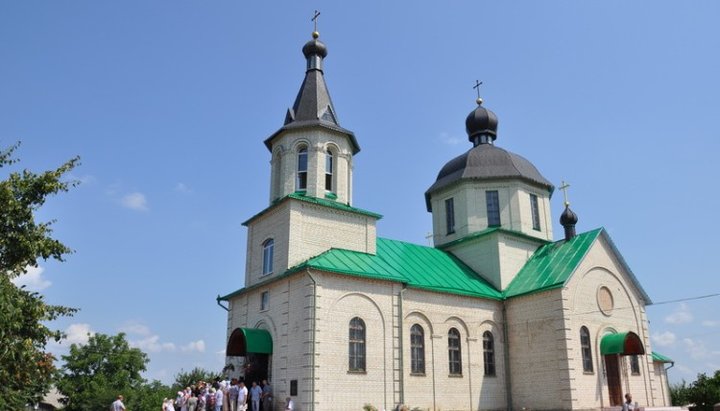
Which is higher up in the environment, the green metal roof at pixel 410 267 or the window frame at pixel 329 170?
the window frame at pixel 329 170

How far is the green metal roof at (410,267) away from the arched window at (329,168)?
8.93 ft

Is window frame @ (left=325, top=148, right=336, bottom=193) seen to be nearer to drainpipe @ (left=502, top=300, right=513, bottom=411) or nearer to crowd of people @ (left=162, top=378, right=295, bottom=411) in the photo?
crowd of people @ (left=162, top=378, right=295, bottom=411)

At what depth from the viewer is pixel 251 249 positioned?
22.6 meters

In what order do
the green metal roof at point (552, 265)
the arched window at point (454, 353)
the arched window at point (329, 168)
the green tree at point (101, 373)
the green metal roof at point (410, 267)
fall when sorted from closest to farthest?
1. the green metal roof at point (410, 267)
2. the arched window at point (454, 353)
3. the arched window at point (329, 168)
4. the green metal roof at point (552, 265)
5. the green tree at point (101, 373)

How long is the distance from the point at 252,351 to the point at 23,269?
285 inches

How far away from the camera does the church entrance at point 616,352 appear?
2242cm

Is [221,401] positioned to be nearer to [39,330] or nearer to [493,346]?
[39,330]

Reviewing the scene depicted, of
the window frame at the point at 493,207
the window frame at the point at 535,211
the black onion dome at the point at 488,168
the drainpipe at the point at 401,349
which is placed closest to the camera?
the drainpipe at the point at 401,349

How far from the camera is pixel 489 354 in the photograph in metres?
23.1

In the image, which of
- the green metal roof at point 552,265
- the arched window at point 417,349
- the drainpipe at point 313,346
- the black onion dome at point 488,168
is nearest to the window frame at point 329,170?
the drainpipe at point 313,346

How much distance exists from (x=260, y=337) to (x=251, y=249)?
4197 mm

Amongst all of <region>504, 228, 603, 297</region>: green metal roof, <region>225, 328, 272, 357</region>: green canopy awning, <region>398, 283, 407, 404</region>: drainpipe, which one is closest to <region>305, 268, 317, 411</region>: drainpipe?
<region>225, 328, 272, 357</region>: green canopy awning

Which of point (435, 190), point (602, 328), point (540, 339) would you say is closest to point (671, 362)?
point (602, 328)

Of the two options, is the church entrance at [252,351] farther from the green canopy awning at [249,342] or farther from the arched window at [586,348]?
the arched window at [586,348]
